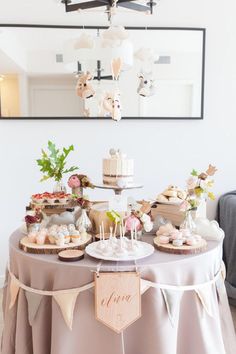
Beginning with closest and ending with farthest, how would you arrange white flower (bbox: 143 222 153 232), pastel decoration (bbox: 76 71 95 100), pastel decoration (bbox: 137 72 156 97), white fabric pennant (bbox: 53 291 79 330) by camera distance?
1. white fabric pennant (bbox: 53 291 79 330)
2. white flower (bbox: 143 222 153 232)
3. pastel decoration (bbox: 76 71 95 100)
4. pastel decoration (bbox: 137 72 156 97)

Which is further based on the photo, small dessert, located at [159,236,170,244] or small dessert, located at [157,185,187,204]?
small dessert, located at [157,185,187,204]

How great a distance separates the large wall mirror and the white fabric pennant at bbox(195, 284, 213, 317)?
4.91ft

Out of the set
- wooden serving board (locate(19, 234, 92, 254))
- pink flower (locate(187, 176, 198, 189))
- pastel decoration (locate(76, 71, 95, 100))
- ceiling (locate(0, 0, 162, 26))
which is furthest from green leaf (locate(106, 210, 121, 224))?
ceiling (locate(0, 0, 162, 26))

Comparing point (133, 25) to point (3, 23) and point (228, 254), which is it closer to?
point (3, 23)

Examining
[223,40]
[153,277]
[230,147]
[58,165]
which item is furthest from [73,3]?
[230,147]

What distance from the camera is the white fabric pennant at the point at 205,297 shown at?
1.28 m

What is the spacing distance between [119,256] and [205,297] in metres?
0.37

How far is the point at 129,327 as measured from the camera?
1.24 m

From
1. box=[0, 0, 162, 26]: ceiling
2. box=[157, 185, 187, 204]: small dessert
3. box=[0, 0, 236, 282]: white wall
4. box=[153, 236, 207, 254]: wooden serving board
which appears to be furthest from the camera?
box=[0, 0, 236, 282]: white wall

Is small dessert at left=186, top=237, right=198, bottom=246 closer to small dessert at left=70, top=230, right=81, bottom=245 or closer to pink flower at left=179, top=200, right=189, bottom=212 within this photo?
pink flower at left=179, top=200, right=189, bottom=212

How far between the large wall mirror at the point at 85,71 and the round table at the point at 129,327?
4.61ft

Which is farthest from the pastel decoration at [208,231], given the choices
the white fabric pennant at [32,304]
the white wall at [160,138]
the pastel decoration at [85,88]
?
the white wall at [160,138]

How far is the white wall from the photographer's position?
2.52 meters

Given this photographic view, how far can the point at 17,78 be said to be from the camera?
2.45 meters
